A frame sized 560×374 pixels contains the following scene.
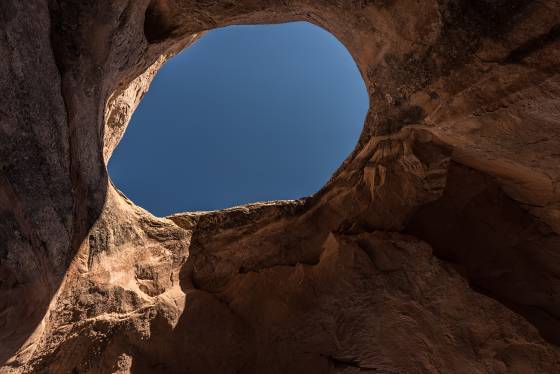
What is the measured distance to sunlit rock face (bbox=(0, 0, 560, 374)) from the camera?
10.8ft

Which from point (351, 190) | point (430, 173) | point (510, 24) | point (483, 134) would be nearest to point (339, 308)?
point (351, 190)

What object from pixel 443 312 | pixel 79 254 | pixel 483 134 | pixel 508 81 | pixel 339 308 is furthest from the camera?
pixel 339 308

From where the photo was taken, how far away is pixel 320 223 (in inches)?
242

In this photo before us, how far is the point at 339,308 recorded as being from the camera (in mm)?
5332

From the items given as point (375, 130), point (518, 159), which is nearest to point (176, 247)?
point (375, 130)

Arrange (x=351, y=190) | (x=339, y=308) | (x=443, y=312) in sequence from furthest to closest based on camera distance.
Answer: (x=351, y=190) < (x=339, y=308) < (x=443, y=312)

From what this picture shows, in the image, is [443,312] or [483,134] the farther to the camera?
[443,312]

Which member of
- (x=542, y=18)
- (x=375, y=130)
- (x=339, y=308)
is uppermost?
(x=375, y=130)

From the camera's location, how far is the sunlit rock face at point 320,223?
3277 millimetres

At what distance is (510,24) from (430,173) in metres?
2.29

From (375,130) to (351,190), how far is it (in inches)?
42.1

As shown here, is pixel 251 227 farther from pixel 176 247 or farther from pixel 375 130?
pixel 375 130

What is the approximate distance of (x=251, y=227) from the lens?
6035mm

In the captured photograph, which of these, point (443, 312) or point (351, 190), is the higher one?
point (351, 190)
